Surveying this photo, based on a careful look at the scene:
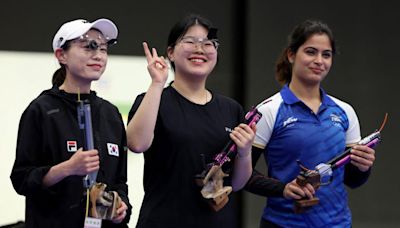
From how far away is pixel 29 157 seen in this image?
91.0 inches

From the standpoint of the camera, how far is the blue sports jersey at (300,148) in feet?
9.45

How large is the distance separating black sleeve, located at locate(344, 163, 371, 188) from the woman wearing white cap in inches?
42.8

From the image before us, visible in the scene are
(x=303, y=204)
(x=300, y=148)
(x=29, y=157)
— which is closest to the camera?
(x=29, y=157)

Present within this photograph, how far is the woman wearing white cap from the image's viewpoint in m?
2.26

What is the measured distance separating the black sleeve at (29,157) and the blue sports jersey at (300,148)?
1.00 meters

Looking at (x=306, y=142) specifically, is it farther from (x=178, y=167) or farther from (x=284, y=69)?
(x=178, y=167)

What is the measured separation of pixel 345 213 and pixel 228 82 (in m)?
3.01

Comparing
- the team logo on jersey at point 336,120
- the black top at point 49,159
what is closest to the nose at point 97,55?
the black top at point 49,159

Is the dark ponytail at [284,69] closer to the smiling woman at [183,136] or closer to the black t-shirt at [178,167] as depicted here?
the smiling woman at [183,136]

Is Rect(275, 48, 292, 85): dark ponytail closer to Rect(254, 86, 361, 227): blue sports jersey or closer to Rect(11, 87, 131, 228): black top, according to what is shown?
Rect(254, 86, 361, 227): blue sports jersey

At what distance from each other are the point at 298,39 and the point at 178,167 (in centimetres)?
91

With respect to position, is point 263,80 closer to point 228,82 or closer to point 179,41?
point 228,82

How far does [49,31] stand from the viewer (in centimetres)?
523

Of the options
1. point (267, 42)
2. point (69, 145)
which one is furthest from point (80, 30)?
point (267, 42)
